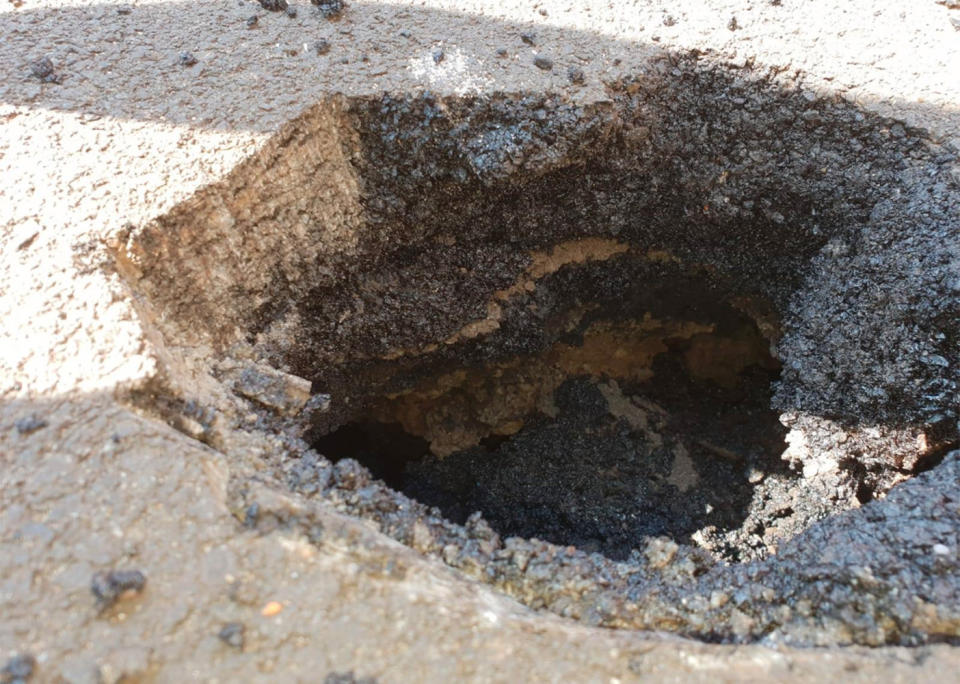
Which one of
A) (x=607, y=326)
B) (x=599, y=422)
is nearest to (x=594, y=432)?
(x=599, y=422)

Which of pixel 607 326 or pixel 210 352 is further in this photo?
pixel 607 326

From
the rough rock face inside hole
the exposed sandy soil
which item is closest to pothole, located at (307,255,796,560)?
the rough rock face inside hole

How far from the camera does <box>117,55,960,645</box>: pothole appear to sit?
4.95 ft

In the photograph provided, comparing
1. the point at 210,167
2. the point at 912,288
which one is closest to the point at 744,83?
the point at 912,288

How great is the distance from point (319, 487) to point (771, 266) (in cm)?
166

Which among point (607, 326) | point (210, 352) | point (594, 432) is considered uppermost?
point (210, 352)

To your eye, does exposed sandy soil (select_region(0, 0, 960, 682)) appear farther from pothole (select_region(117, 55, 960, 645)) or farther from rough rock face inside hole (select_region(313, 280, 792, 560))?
rough rock face inside hole (select_region(313, 280, 792, 560))

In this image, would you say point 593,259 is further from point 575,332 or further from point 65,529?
point 65,529

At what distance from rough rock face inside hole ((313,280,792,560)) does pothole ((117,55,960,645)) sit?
1 centimetres

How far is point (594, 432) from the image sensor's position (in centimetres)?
303

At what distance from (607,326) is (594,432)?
0.46 m

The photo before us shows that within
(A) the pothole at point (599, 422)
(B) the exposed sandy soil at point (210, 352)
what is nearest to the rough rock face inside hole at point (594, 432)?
(A) the pothole at point (599, 422)

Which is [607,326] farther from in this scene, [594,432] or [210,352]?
[210,352]

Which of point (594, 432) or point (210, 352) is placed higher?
point (210, 352)
